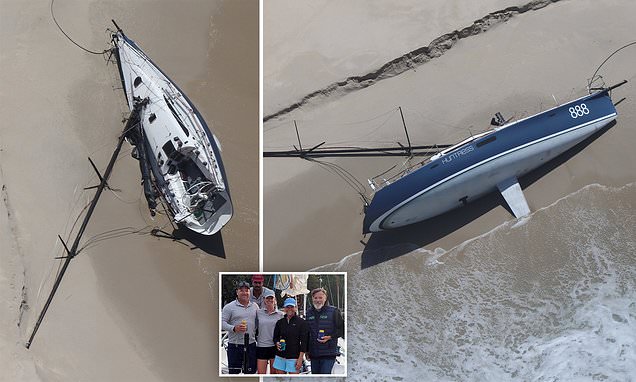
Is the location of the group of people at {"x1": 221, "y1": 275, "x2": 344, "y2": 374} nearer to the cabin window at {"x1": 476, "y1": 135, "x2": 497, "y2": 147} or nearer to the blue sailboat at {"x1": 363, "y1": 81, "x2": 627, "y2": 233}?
the blue sailboat at {"x1": 363, "y1": 81, "x2": 627, "y2": 233}

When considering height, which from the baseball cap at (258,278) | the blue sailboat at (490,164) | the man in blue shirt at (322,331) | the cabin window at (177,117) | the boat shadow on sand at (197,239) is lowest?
the man in blue shirt at (322,331)

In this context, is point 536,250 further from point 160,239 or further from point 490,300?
point 160,239

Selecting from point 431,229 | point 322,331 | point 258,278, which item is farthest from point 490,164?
point 258,278

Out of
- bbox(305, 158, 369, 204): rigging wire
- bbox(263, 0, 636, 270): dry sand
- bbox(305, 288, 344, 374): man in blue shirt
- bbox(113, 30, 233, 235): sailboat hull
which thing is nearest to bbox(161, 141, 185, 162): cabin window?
bbox(113, 30, 233, 235): sailboat hull

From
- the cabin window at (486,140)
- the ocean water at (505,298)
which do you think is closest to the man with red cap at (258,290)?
the ocean water at (505,298)

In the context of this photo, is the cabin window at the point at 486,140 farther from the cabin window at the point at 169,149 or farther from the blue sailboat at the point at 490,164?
the cabin window at the point at 169,149

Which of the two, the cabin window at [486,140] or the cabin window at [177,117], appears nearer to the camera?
the cabin window at [486,140]

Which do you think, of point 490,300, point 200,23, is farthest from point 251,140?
point 490,300
